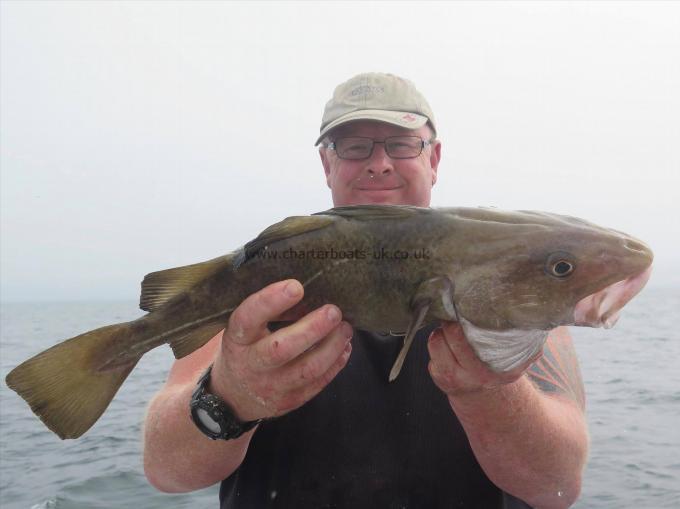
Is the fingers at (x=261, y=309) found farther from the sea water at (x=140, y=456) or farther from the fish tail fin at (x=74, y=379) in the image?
the sea water at (x=140, y=456)

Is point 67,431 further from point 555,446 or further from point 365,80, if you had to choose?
point 365,80

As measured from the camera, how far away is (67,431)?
2613 mm

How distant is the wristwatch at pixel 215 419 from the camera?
9.18ft

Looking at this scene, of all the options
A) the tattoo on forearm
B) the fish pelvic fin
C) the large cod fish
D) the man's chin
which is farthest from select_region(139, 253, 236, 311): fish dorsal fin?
the tattoo on forearm

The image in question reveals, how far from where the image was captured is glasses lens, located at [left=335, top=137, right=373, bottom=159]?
14.0 feet

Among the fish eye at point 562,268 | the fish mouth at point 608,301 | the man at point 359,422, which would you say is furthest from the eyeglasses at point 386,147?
the fish mouth at point 608,301

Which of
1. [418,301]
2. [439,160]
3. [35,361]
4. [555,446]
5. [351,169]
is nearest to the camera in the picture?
[418,301]

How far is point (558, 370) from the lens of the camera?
3627 millimetres

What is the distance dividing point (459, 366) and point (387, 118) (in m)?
2.21

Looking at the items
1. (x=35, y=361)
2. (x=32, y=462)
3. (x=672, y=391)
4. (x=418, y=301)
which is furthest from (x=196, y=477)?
(x=672, y=391)

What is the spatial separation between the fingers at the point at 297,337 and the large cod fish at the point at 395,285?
0.12m

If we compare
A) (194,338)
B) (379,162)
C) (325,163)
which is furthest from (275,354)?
(325,163)

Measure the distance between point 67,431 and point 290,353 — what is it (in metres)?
1.13

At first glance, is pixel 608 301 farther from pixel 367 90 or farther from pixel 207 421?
pixel 367 90
